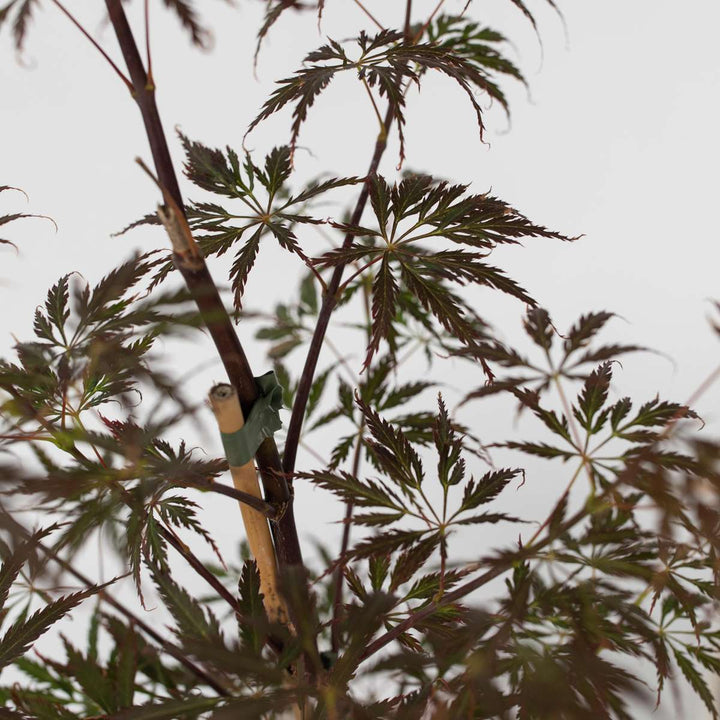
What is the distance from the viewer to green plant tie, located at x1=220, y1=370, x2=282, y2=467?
548 mm

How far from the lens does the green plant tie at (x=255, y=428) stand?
548 mm

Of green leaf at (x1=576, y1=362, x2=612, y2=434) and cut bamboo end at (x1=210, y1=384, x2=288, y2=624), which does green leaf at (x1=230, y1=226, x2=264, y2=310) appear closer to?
cut bamboo end at (x1=210, y1=384, x2=288, y2=624)

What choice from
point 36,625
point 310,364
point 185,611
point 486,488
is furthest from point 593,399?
point 36,625

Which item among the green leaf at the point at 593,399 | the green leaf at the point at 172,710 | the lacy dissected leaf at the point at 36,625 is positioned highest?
the green leaf at the point at 593,399

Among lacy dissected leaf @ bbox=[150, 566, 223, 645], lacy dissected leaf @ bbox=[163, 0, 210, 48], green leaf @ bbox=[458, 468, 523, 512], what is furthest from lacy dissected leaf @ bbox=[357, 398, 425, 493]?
lacy dissected leaf @ bbox=[163, 0, 210, 48]

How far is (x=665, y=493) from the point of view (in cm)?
40

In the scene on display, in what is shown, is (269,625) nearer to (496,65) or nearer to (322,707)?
(322,707)

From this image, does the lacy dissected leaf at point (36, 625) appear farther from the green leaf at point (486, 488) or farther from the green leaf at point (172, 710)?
the green leaf at point (486, 488)

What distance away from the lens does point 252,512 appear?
586 millimetres

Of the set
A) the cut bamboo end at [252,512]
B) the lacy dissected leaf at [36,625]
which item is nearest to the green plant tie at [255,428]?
the cut bamboo end at [252,512]

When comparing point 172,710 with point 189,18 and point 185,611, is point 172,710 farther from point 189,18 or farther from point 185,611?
point 189,18

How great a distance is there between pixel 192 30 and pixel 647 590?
0.49 metres

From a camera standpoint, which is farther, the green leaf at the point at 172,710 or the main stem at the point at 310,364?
the main stem at the point at 310,364

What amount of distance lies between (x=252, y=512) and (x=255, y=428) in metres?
0.08
